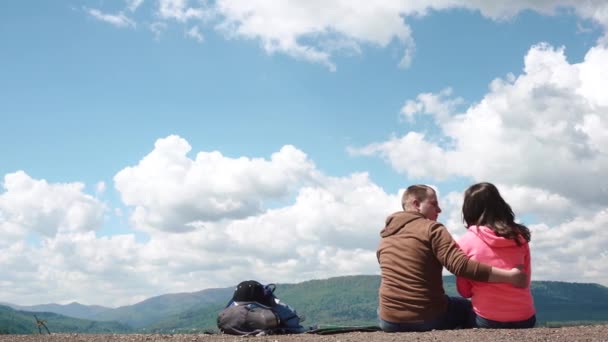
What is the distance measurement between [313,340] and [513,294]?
2790 millimetres

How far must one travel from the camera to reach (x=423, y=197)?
307 inches

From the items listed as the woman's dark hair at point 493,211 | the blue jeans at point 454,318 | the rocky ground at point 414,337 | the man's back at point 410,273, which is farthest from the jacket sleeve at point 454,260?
the blue jeans at point 454,318

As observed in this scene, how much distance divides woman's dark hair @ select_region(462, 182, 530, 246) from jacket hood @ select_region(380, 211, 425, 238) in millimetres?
686

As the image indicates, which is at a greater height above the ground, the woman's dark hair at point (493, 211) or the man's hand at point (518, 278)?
the woman's dark hair at point (493, 211)

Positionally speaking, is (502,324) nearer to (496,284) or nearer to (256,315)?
(496,284)

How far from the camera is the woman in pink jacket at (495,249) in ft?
24.1

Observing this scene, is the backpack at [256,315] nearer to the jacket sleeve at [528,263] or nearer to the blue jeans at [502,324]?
the blue jeans at [502,324]

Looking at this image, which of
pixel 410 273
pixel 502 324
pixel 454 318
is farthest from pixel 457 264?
pixel 454 318

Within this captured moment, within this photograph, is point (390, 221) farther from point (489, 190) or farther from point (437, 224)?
point (489, 190)

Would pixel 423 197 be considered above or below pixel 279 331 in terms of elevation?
above

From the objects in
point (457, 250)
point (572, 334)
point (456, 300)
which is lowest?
point (572, 334)

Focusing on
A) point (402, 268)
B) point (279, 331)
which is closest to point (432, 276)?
point (402, 268)

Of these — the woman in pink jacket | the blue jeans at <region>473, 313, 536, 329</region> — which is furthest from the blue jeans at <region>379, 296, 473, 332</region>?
the woman in pink jacket

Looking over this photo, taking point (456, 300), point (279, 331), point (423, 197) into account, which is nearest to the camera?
point (423, 197)
